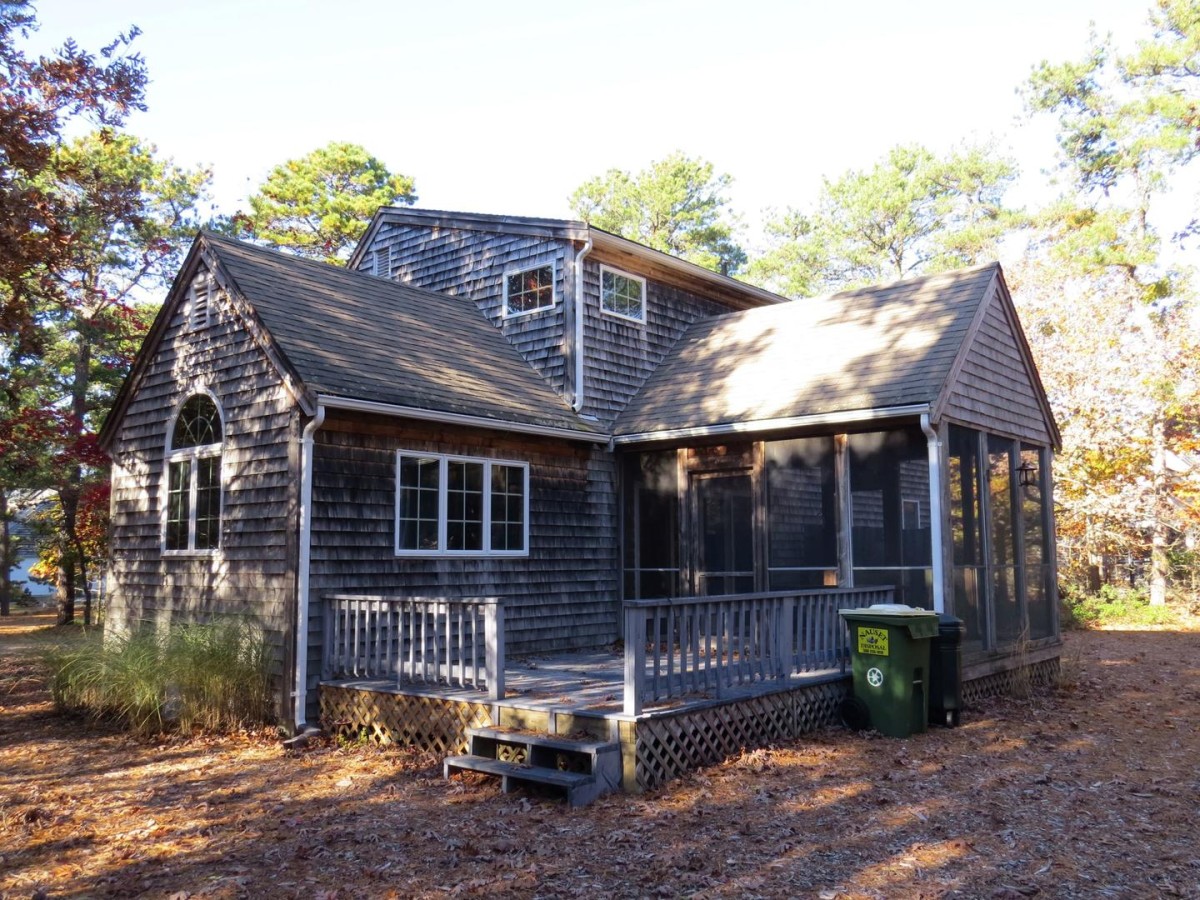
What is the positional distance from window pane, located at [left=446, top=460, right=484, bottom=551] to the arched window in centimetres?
250

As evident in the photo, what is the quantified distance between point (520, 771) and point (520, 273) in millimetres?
8768

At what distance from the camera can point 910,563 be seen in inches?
409

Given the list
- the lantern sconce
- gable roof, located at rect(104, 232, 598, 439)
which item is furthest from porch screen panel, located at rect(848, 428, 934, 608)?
gable roof, located at rect(104, 232, 598, 439)

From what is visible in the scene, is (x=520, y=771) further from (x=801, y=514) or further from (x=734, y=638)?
(x=801, y=514)

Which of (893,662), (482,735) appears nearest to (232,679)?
(482,735)

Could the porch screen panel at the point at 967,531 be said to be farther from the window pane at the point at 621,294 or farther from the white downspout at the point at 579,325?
the window pane at the point at 621,294

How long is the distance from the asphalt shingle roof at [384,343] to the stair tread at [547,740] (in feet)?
12.3

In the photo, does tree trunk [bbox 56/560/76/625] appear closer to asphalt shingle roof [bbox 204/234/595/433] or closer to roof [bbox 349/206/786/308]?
roof [bbox 349/206/786/308]

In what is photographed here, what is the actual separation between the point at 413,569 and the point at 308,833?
14.7ft

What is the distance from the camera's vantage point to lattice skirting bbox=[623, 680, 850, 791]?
6.77 metres

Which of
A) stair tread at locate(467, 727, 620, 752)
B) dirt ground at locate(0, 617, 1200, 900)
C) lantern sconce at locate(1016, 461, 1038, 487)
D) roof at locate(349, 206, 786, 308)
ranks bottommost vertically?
dirt ground at locate(0, 617, 1200, 900)

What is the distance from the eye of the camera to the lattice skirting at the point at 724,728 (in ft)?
22.2

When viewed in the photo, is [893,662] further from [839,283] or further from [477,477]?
[839,283]

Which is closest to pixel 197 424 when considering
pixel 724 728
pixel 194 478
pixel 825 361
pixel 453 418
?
pixel 194 478
